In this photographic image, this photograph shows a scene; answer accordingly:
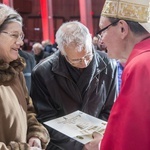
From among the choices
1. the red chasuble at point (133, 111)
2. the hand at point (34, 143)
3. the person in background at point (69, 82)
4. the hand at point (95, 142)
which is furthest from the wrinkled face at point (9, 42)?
the red chasuble at point (133, 111)

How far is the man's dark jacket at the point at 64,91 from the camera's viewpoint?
1.93m

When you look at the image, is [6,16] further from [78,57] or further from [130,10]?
[130,10]

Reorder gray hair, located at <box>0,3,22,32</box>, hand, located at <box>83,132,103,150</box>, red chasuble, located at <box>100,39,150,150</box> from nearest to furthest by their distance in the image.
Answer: red chasuble, located at <box>100,39,150,150</box> → hand, located at <box>83,132,103,150</box> → gray hair, located at <box>0,3,22,32</box>

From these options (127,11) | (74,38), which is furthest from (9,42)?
(127,11)

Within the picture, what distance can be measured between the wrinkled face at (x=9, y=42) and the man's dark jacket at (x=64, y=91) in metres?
0.33

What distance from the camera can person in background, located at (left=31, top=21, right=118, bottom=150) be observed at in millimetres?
1927

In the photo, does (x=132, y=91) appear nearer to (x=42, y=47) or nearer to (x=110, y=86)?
(x=110, y=86)

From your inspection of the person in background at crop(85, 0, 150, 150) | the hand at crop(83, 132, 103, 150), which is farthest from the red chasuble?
the hand at crop(83, 132, 103, 150)

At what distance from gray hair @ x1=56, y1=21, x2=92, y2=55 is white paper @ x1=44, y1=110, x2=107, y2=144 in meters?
0.44

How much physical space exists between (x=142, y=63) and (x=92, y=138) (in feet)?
1.94

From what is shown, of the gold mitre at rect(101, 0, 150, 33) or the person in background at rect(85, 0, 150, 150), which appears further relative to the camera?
the gold mitre at rect(101, 0, 150, 33)

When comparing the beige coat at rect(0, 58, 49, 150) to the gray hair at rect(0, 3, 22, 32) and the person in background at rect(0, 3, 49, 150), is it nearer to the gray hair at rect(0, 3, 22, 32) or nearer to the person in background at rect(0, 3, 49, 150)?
the person in background at rect(0, 3, 49, 150)

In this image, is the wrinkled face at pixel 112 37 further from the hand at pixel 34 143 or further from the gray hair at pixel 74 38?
the hand at pixel 34 143

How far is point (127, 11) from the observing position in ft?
4.32
